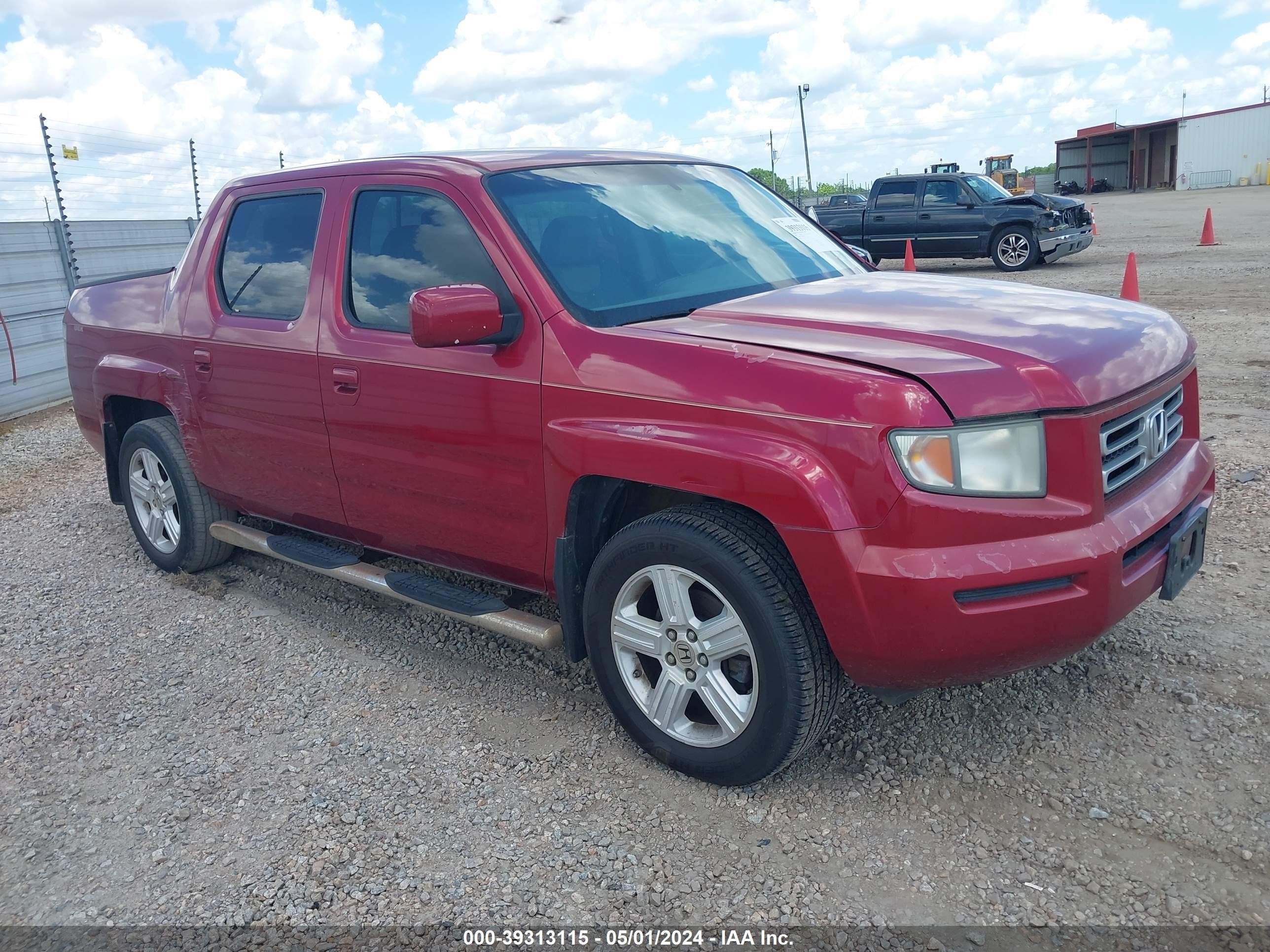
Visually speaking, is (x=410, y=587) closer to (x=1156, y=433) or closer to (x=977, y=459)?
(x=977, y=459)

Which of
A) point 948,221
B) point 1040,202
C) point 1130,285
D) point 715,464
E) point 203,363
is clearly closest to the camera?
point 715,464

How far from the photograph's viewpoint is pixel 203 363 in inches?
179

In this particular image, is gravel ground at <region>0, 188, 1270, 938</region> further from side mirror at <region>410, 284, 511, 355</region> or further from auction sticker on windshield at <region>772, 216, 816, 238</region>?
auction sticker on windshield at <region>772, 216, 816, 238</region>

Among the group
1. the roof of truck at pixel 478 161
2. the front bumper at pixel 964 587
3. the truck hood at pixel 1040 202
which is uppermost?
the roof of truck at pixel 478 161

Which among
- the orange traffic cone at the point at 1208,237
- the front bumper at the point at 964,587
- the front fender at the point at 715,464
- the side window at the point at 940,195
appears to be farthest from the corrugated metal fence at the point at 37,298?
the orange traffic cone at the point at 1208,237

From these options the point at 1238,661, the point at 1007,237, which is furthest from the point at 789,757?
the point at 1007,237

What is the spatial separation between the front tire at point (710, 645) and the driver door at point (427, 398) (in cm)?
40

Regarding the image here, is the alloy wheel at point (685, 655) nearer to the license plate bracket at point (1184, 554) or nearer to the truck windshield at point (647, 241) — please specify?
the truck windshield at point (647, 241)

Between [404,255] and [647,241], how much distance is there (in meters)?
0.87

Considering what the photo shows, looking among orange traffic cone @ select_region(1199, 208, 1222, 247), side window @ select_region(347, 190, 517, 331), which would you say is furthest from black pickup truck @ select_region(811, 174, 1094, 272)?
side window @ select_region(347, 190, 517, 331)

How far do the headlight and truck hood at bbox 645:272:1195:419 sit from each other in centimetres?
6

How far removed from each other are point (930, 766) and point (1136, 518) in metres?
0.94

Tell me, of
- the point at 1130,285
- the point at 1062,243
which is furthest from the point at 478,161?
the point at 1062,243

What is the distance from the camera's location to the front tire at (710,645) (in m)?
2.82
